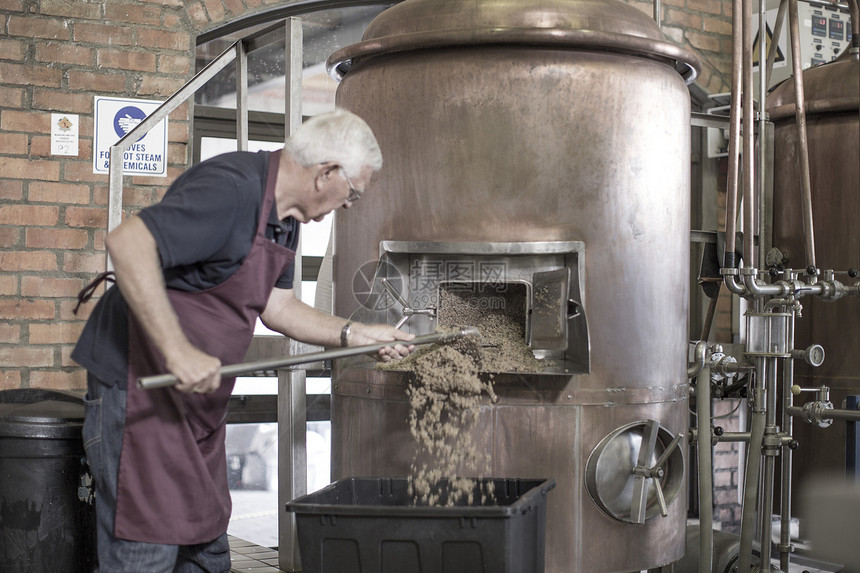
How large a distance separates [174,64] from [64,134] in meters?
0.49

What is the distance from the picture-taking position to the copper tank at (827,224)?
314 centimetres

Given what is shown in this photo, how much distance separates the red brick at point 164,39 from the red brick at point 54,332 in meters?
1.10

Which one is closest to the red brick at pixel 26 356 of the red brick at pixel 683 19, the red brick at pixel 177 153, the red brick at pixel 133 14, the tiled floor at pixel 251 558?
the red brick at pixel 177 153

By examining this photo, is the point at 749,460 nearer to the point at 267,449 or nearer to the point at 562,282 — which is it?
the point at 562,282

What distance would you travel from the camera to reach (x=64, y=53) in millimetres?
3383

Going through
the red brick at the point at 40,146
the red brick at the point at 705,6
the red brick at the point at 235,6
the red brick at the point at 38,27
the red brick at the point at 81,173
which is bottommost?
the red brick at the point at 81,173

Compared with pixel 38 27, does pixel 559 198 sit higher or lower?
Answer: lower

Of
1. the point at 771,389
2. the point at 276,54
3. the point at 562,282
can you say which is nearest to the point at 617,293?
the point at 562,282

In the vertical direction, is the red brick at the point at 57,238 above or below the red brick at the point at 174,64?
below

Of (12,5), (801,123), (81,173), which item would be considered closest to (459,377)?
(801,123)

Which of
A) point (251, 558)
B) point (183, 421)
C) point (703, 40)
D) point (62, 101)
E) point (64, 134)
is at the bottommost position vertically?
point (251, 558)

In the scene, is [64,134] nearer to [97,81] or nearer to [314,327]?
[97,81]

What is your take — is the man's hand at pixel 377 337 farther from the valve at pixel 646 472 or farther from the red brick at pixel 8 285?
the red brick at pixel 8 285

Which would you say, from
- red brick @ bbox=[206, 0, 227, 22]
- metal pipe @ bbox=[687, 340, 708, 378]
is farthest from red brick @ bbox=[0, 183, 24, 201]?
metal pipe @ bbox=[687, 340, 708, 378]
